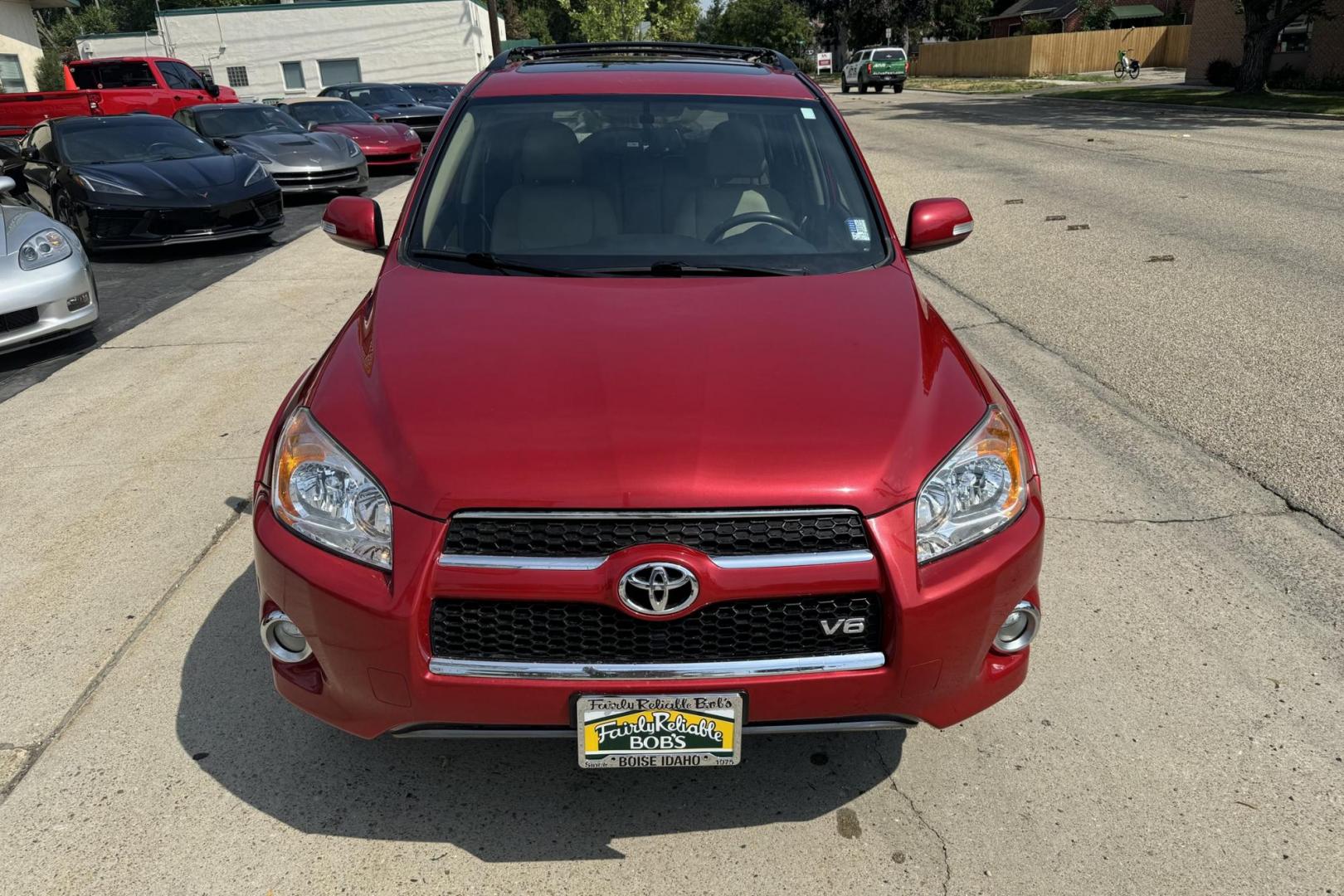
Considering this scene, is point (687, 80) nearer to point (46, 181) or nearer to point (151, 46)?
point (46, 181)

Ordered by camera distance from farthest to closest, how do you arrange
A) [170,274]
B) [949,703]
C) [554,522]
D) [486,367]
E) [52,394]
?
[170,274]
[52,394]
[486,367]
[949,703]
[554,522]

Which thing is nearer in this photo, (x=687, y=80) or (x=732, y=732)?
(x=732, y=732)

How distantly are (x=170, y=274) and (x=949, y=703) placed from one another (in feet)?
32.0

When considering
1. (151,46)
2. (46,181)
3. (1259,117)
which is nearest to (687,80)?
(46,181)

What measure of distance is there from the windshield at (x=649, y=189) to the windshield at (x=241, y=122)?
1296cm

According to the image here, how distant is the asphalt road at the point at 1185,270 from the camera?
5281mm

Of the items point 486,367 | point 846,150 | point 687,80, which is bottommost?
point 486,367

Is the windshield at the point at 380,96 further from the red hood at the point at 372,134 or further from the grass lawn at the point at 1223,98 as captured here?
the grass lawn at the point at 1223,98

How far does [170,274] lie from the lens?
10266 millimetres

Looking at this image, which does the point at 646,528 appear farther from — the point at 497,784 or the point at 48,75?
the point at 48,75

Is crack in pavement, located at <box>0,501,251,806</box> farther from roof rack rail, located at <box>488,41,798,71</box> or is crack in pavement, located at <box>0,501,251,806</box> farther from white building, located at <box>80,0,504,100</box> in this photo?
white building, located at <box>80,0,504,100</box>

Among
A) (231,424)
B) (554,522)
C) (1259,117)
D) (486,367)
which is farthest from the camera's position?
(1259,117)

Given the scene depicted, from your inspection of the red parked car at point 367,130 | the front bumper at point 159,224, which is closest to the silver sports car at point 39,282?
the front bumper at point 159,224

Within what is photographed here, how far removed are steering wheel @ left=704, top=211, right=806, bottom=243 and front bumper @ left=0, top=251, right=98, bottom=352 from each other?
525cm
